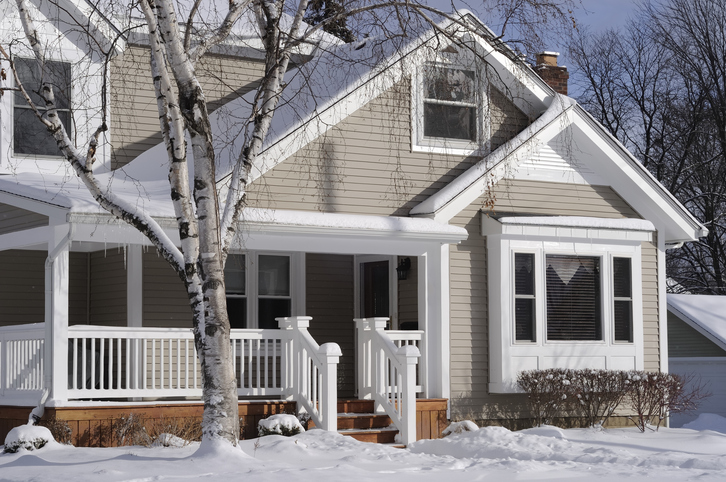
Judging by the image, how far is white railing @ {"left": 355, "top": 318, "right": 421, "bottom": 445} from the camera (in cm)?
1175

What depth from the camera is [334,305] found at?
14.6 metres

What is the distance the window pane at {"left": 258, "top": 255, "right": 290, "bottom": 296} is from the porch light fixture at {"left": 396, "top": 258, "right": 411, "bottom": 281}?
5.48 feet

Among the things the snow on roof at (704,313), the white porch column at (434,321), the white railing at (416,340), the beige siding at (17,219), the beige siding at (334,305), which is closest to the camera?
the beige siding at (17,219)

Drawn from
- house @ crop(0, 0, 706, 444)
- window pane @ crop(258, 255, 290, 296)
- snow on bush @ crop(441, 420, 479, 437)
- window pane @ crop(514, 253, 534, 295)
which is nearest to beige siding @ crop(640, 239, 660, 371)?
house @ crop(0, 0, 706, 444)

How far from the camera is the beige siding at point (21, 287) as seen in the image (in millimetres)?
13641

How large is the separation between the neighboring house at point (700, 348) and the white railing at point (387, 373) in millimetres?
8867

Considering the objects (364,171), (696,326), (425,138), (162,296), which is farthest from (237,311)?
(696,326)

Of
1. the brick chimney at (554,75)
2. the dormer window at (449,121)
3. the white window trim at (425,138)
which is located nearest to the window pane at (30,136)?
the white window trim at (425,138)

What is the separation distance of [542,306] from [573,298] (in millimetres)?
591

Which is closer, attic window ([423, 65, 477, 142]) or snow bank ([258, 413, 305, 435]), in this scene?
snow bank ([258, 413, 305, 435])

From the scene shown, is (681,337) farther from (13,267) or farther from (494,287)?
(13,267)

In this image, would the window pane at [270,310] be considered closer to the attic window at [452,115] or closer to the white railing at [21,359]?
the attic window at [452,115]

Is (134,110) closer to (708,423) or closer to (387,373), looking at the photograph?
(387,373)

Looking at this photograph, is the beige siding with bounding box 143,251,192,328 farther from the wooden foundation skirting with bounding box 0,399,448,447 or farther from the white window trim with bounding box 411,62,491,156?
the white window trim with bounding box 411,62,491,156
